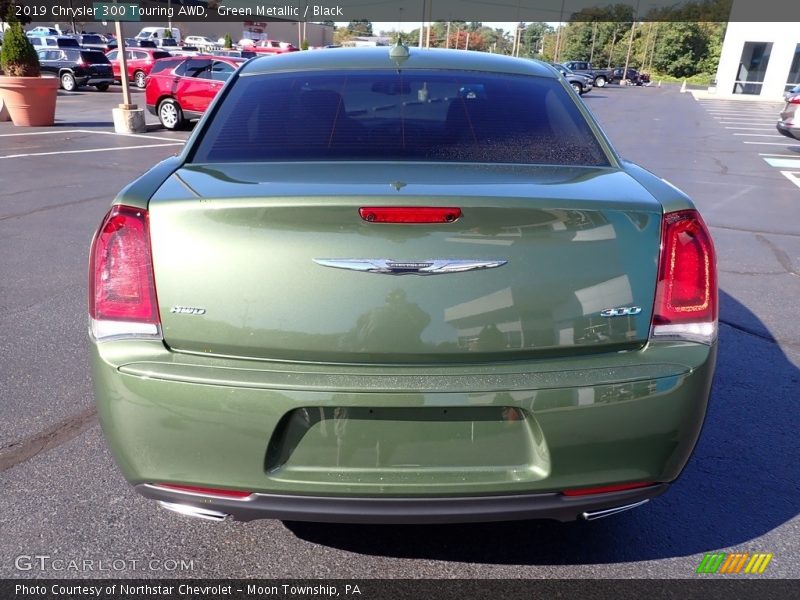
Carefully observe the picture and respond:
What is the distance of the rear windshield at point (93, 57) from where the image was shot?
26.6 m

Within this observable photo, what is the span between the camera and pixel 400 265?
187 cm

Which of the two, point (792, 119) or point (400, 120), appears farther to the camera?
point (792, 119)

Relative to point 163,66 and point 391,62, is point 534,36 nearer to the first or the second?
point 163,66

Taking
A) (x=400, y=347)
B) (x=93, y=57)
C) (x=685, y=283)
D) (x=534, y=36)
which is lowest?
(x=534, y=36)

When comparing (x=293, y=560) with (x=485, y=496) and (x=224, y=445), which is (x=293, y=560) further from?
(x=485, y=496)

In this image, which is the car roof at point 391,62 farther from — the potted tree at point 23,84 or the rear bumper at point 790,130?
the rear bumper at point 790,130

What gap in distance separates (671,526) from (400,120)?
2.00 meters

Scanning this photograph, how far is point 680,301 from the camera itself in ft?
6.65

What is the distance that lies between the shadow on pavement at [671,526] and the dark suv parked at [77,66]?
95.3 ft

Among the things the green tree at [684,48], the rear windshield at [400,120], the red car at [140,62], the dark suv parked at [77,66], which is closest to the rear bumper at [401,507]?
the rear windshield at [400,120]

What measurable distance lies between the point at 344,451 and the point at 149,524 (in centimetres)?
112

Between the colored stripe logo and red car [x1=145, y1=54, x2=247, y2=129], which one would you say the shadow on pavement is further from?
red car [x1=145, y1=54, x2=247, y2=129]

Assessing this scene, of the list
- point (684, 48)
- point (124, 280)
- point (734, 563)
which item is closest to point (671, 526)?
point (734, 563)

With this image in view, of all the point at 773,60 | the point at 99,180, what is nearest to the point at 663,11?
the point at 773,60
